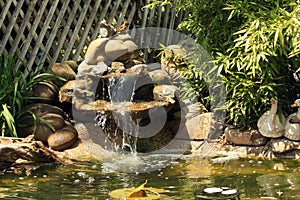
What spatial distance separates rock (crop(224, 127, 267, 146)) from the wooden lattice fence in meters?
2.39

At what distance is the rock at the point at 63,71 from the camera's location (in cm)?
795

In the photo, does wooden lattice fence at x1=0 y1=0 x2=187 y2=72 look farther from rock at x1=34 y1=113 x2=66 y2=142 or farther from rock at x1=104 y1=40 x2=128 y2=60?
rock at x1=34 y1=113 x2=66 y2=142

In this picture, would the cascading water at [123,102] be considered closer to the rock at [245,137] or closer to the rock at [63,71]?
the rock at [63,71]

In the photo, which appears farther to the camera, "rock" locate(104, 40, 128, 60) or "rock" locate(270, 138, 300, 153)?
"rock" locate(104, 40, 128, 60)

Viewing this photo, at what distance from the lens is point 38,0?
8.17 metres

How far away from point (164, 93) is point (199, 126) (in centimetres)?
56

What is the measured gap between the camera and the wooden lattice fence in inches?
311

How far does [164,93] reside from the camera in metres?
7.53

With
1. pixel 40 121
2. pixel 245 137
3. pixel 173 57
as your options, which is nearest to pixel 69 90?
pixel 40 121

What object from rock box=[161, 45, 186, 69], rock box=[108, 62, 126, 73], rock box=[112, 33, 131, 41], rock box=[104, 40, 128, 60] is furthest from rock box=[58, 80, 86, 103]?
rock box=[161, 45, 186, 69]

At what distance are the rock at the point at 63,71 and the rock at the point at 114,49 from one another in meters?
0.49

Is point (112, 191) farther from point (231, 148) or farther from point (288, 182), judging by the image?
point (231, 148)

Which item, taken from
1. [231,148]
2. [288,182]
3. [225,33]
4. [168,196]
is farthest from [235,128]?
[168,196]

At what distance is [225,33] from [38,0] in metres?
2.47
